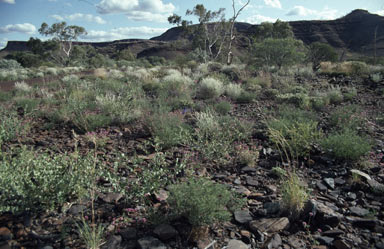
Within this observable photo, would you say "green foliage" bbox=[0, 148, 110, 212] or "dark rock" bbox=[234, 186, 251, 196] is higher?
"green foliage" bbox=[0, 148, 110, 212]

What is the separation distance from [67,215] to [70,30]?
170 feet

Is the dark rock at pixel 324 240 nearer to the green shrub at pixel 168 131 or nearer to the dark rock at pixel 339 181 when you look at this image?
the dark rock at pixel 339 181

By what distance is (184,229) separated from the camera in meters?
2.15

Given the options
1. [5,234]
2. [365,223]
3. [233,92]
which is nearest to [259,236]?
[365,223]

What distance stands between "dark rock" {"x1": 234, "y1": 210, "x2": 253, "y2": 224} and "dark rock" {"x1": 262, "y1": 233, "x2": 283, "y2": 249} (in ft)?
1.00

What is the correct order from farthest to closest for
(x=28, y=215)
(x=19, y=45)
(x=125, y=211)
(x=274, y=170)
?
1. (x=19, y=45)
2. (x=274, y=170)
3. (x=125, y=211)
4. (x=28, y=215)

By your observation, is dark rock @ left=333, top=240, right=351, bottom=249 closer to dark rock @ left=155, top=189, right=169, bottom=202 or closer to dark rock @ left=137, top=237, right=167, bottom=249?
dark rock @ left=137, top=237, right=167, bottom=249

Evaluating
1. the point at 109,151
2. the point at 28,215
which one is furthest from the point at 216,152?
the point at 28,215

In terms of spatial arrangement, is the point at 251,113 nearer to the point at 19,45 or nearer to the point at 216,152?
the point at 216,152

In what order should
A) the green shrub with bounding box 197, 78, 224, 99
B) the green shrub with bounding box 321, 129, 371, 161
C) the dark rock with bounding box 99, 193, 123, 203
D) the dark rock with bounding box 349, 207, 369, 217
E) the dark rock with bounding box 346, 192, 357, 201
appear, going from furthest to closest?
the green shrub with bounding box 197, 78, 224, 99
the green shrub with bounding box 321, 129, 371, 161
the dark rock with bounding box 346, 192, 357, 201
the dark rock with bounding box 99, 193, 123, 203
the dark rock with bounding box 349, 207, 369, 217

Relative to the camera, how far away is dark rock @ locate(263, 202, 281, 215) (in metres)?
2.48

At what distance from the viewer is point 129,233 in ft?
6.78

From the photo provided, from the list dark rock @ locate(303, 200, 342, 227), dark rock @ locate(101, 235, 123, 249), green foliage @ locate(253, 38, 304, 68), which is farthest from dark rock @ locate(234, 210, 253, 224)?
green foliage @ locate(253, 38, 304, 68)

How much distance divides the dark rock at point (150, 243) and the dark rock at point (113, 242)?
17 cm
